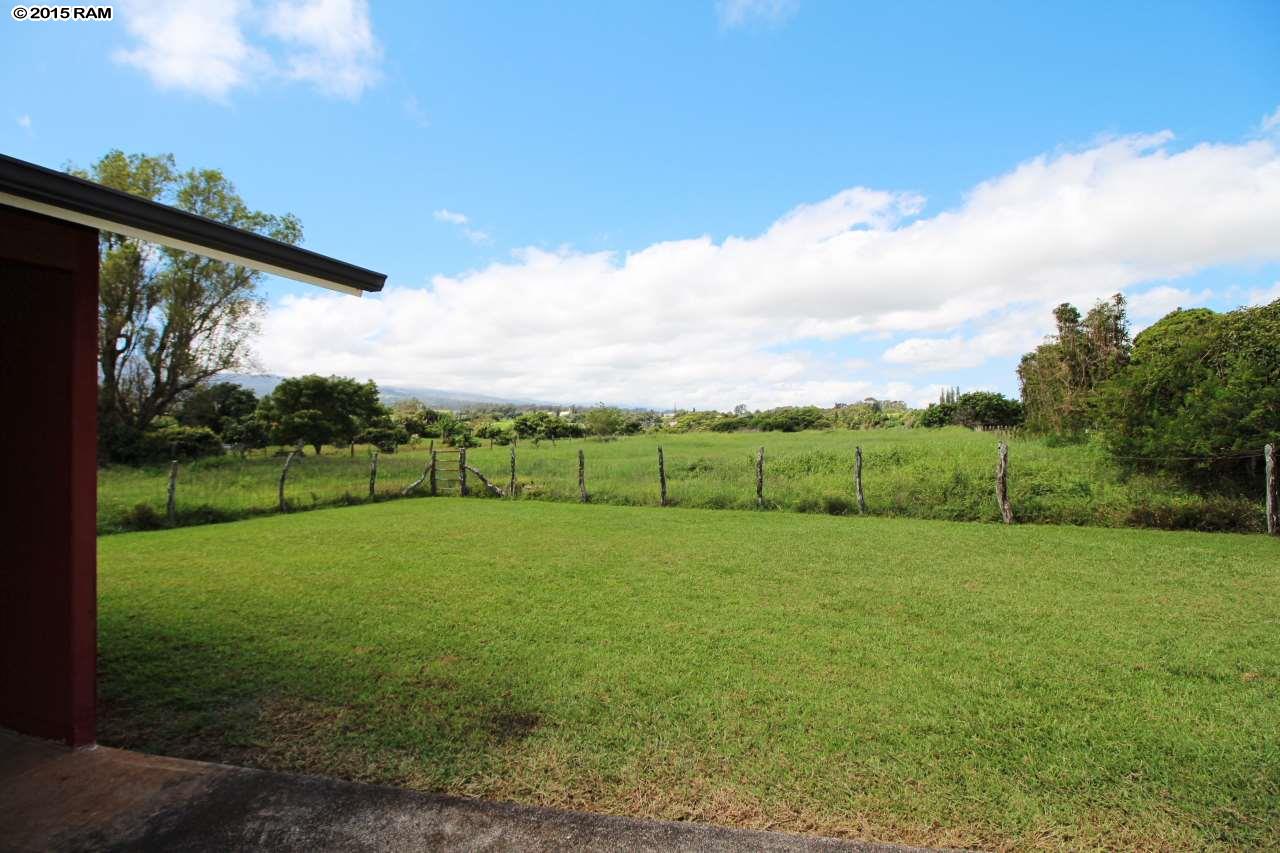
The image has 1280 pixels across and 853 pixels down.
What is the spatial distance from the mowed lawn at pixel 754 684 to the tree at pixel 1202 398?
3.47 meters

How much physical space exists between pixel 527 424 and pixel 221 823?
37.0 meters

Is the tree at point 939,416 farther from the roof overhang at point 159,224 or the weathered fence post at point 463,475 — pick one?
the roof overhang at point 159,224

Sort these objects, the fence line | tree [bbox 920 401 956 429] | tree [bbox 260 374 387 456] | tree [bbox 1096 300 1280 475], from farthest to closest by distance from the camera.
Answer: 1. tree [bbox 920 401 956 429]
2. tree [bbox 260 374 387 456]
3. tree [bbox 1096 300 1280 475]
4. the fence line

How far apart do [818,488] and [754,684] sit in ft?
33.0

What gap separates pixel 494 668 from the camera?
397 cm

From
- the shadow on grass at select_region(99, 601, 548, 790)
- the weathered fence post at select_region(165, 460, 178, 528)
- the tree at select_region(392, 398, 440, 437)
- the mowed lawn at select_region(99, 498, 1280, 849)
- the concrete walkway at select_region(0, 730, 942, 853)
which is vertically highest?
the tree at select_region(392, 398, 440, 437)

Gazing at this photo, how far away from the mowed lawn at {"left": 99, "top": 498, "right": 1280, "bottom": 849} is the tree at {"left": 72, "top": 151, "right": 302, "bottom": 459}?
1824 centimetres

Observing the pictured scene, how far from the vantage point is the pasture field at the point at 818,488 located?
10.2 meters

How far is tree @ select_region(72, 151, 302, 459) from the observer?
20.6 meters

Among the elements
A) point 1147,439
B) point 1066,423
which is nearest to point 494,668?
point 1147,439

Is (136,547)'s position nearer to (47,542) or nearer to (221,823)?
(47,542)

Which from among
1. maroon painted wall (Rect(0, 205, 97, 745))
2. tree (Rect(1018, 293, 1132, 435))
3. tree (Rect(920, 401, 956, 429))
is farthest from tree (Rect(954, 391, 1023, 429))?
maroon painted wall (Rect(0, 205, 97, 745))

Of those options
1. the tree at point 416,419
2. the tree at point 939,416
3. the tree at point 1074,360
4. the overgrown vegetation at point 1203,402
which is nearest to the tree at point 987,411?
the tree at point 939,416

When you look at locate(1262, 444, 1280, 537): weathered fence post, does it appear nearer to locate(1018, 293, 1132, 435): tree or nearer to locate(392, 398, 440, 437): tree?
locate(1018, 293, 1132, 435): tree
